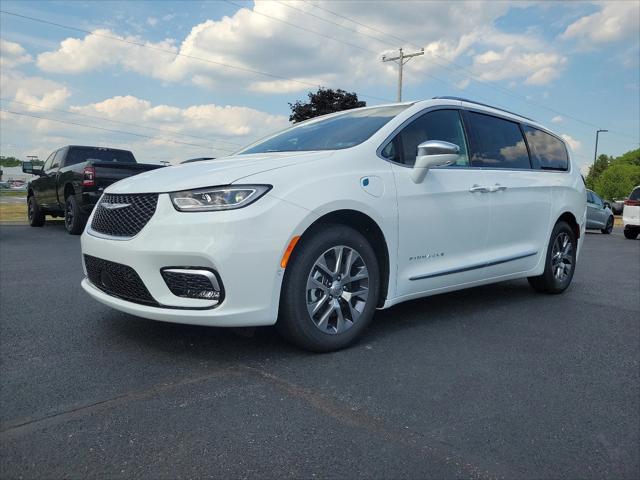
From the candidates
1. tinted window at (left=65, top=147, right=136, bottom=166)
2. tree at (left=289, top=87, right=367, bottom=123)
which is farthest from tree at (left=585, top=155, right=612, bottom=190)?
tinted window at (left=65, top=147, right=136, bottom=166)

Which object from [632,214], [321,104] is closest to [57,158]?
[632,214]

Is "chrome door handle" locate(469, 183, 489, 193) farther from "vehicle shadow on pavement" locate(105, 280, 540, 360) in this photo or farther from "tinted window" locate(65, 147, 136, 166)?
"tinted window" locate(65, 147, 136, 166)

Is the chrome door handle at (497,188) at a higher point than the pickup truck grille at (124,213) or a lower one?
higher

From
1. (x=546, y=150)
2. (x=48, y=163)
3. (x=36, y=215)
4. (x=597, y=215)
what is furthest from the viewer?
(x=597, y=215)

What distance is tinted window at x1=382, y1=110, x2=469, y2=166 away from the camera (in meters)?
3.91

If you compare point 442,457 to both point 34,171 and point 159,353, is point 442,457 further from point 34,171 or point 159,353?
point 34,171

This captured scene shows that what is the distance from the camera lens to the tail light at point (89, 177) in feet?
32.4

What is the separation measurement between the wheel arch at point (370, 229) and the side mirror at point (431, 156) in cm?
50

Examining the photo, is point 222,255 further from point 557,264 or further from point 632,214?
point 632,214

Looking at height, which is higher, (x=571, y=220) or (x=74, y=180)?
(x=74, y=180)

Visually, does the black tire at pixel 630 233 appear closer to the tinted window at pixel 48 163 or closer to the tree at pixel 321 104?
the tinted window at pixel 48 163

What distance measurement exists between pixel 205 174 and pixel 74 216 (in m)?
8.28

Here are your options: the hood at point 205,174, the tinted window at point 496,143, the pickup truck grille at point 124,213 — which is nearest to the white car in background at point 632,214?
the tinted window at point 496,143

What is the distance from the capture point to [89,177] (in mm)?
9906
